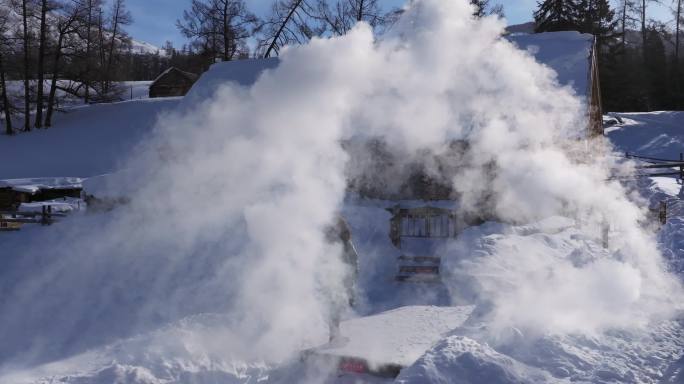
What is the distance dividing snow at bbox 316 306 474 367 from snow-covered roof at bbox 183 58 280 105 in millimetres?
12953

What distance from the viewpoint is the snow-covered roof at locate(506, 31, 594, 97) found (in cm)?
1522

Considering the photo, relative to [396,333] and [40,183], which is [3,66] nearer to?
[40,183]

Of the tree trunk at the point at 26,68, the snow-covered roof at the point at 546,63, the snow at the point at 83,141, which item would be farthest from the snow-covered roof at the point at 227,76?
the tree trunk at the point at 26,68

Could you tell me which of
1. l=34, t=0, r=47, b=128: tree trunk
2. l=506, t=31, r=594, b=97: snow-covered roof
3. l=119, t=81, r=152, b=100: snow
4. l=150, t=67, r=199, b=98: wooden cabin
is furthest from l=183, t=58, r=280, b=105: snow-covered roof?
l=119, t=81, r=152, b=100: snow

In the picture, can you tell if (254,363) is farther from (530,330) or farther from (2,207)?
(2,207)

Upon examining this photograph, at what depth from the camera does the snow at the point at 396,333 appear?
665 cm

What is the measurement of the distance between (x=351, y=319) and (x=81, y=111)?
36.0m

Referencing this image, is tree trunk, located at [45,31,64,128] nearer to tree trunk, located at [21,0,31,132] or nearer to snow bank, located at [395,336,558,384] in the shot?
tree trunk, located at [21,0,31,132]

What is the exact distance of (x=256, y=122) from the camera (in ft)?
31.4

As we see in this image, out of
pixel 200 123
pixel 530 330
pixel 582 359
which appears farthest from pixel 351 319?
pixel 200 123

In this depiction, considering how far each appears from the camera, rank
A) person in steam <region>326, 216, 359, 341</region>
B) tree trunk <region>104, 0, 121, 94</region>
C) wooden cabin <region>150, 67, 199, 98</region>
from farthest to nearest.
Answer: wooden cabin <region>150, 67, 199, 98</region> → tree trunk <region>104, 0, 121, 94</region> → person in steam <region>326, 216, 359, 341</region>

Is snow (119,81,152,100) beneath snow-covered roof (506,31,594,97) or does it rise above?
above

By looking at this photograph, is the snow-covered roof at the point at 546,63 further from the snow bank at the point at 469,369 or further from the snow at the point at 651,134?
the snow at the point at 651,134

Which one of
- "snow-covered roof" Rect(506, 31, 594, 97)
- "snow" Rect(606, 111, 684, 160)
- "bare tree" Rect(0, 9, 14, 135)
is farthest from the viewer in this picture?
"bare tree" Rect(0, 9, 14, 135)
